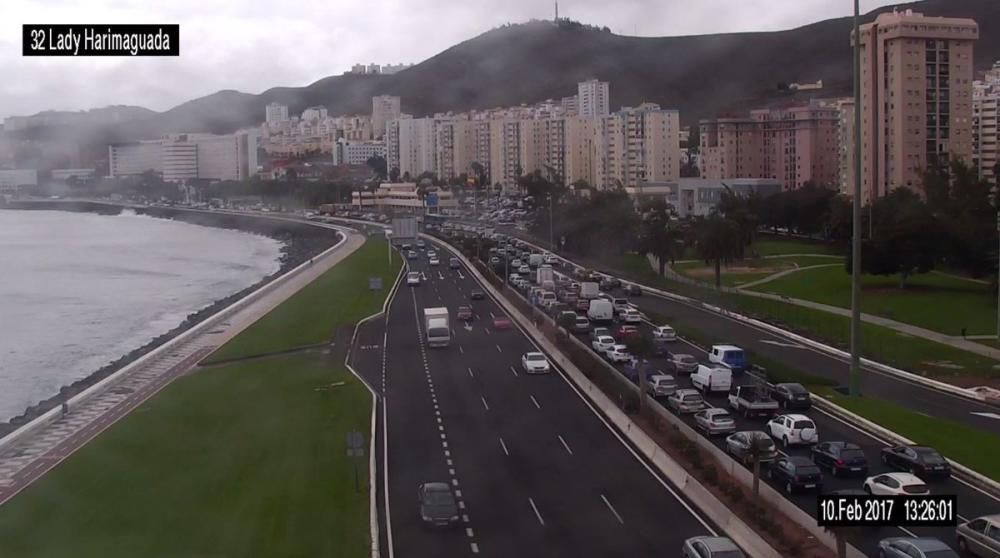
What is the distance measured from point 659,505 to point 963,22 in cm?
1962

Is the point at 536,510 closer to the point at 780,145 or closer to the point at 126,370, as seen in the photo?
the point at 126,370

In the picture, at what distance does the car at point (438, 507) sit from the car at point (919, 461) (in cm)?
215

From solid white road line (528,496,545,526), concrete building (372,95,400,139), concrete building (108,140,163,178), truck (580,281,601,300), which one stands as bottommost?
solid white road line (528,496,545,526)

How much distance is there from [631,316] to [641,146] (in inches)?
790

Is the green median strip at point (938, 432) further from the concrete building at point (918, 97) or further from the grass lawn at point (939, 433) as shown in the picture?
the concrete building at point (918, 97)

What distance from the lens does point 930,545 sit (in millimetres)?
3770

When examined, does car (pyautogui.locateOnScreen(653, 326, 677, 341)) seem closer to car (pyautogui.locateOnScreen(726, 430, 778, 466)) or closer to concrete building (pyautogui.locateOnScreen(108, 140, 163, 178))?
car (pyautogui.locateOnScreen(726, 430, 778, 466))

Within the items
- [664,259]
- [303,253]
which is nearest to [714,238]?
[664,259]

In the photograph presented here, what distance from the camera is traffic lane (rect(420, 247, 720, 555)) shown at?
4652 millimetres

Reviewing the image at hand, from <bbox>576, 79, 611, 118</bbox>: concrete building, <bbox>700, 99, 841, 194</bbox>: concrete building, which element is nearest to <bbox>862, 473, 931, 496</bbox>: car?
<bbox>700, 99, 841, 194</bbox>: concrete building

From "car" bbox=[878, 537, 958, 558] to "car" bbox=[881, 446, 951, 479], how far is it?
1.39 m

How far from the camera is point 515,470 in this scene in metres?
5.72

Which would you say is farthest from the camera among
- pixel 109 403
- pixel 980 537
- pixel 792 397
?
pixel 109 403

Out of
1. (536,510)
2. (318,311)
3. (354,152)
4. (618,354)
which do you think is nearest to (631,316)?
(618,354)
